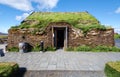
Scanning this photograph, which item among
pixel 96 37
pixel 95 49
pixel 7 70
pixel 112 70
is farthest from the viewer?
pixel 96 37

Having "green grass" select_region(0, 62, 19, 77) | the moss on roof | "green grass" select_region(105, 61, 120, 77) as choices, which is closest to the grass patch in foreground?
the moss on roof

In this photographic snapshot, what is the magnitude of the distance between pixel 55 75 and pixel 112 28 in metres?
9.61

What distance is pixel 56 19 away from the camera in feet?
59.5

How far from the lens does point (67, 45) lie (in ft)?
55.5

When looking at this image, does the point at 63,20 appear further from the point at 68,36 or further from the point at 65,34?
the point at 68,36

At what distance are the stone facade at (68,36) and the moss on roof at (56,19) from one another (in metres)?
0.55

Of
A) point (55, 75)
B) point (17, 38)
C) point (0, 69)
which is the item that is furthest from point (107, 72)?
point (17, 38)

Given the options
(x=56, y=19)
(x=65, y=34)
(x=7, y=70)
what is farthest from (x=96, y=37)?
(x=7, y=70)

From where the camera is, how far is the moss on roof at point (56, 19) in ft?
56.8

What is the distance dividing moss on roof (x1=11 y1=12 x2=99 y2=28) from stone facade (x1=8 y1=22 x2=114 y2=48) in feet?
1.79

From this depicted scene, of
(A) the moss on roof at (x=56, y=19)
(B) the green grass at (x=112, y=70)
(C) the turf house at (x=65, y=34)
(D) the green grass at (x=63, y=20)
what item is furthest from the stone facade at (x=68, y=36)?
(B) the green grass at (x=112, y=70)

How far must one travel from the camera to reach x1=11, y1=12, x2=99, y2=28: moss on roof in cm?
1730

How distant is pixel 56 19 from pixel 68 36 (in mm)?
2246

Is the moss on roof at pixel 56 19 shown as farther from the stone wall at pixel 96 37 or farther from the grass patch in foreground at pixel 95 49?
the grass patch in foreground at pixel 95 49
